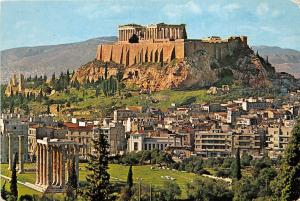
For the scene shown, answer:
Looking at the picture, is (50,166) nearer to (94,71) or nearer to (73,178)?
(73,178)

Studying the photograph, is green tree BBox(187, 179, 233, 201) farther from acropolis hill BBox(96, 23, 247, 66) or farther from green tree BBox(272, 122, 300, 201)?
acropolis hill BBox(96, 23, 247, 66)

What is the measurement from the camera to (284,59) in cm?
8612

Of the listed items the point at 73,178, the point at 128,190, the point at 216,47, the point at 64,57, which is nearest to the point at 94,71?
the point at 216,47

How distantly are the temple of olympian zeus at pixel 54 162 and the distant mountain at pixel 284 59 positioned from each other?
5220cm

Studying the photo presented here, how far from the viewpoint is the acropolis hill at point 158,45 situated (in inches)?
1794

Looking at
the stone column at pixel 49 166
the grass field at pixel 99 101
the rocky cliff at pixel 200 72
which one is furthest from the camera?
the rocky cliff at pixel 200 72

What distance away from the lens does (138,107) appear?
124ft

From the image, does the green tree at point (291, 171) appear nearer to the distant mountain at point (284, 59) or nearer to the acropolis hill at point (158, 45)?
the acropolis hill at point (158, 45)

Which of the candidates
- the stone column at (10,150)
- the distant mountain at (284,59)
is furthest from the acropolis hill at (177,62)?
the distant mountain at (284,59)

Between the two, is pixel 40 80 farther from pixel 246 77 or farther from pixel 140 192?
pixel 140 192

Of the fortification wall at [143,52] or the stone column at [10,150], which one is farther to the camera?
the fortification wall at [143,52]

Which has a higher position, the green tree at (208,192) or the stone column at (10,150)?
the stone column at (10,150)

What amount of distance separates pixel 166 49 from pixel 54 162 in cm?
2512

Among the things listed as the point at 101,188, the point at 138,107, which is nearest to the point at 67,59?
the point at 138,107
